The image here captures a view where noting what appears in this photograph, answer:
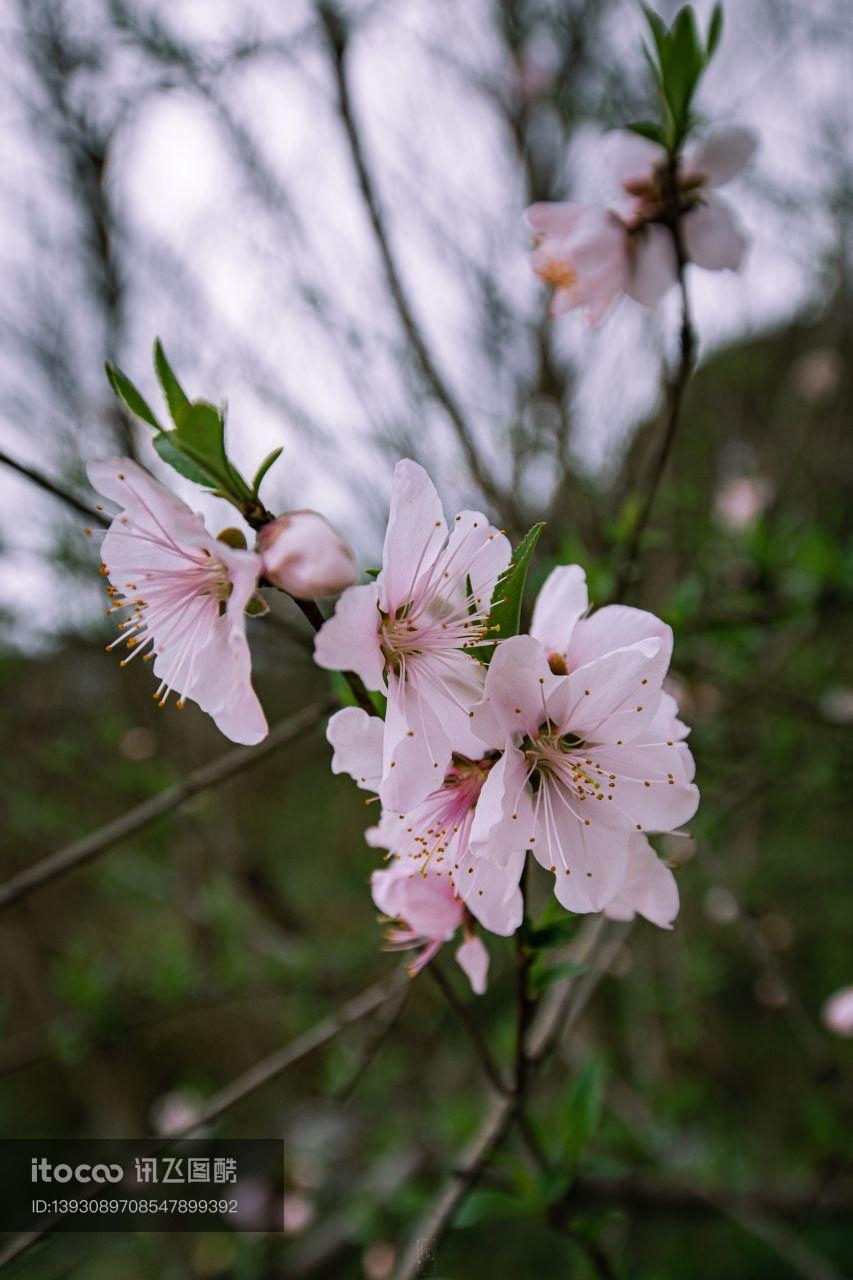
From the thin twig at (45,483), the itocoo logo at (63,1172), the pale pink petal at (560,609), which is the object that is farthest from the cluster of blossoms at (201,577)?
the itocoo logo at (63,1172)

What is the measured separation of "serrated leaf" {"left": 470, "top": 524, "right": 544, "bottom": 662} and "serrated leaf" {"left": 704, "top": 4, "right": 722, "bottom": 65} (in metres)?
0.62

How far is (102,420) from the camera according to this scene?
2096 millimetres

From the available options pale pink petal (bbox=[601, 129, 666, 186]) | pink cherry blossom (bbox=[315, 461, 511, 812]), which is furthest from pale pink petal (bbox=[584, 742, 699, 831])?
pale pink petal (bbox=[601, 129, 666, 186])

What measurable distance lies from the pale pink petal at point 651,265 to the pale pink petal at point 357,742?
0.64m

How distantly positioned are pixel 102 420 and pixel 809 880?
11.7 feet

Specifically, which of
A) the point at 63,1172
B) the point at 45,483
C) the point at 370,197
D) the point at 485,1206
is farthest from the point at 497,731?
the point at 63,1172

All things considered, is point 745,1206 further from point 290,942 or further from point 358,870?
point 358,870

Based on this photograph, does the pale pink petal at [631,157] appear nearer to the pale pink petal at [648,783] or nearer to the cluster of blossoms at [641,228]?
the cluster of blossoms at [641,228]

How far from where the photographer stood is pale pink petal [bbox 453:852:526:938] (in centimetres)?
59

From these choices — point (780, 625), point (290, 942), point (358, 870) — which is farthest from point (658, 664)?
point (358, 870)

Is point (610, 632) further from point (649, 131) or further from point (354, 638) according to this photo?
point (649, 131)

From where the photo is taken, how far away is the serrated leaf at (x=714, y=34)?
2.79 feet

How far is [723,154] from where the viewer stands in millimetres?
965

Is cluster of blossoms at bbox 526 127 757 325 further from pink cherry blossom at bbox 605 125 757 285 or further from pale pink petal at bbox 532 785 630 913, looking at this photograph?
pale pink petal at bbox 532 785 630 913
